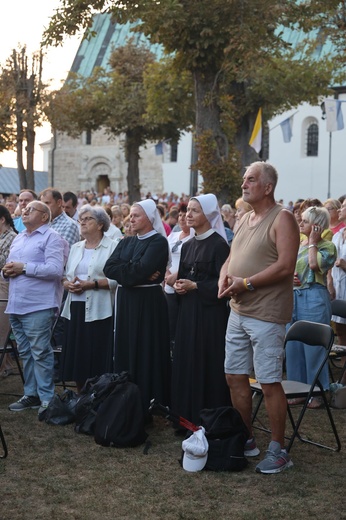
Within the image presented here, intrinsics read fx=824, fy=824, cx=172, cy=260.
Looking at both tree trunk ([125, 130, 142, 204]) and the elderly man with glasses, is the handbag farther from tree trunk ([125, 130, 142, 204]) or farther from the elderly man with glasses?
tree trunk ([125, 130, 142, 204])

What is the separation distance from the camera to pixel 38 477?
228 inches

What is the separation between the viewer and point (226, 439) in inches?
238

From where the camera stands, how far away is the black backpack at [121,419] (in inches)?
261

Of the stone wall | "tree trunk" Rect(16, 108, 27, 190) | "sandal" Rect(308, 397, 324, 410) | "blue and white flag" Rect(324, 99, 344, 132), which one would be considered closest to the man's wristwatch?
"sandal" Rect(308, 397, 324, 410)

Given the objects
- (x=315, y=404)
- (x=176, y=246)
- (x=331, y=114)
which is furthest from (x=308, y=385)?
(x=331, y=114)

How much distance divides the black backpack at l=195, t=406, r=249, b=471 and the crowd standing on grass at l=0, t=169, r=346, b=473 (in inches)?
5.7

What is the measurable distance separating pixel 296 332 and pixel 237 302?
3.30ft

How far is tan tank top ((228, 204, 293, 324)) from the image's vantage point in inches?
231

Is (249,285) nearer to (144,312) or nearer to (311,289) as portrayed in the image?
(144,312)

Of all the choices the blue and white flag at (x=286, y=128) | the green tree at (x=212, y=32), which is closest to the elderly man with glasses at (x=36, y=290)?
the green tree at (x=212, y=32)

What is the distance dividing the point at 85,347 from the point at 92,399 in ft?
3.23

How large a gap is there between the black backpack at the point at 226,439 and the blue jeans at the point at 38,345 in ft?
7.29

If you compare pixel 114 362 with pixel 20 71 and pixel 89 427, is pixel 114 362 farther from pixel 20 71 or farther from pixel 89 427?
pixel 20 71

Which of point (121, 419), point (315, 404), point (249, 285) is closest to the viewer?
point (249, 285)
